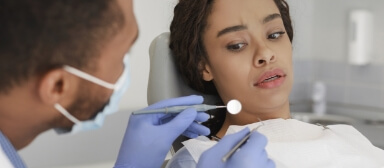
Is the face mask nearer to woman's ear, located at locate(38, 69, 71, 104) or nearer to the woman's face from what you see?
woman's ear, located at locate(38, 69, 71, 104)

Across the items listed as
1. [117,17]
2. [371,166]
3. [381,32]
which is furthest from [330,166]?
[381,32]

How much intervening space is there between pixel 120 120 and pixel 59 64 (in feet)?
5.34

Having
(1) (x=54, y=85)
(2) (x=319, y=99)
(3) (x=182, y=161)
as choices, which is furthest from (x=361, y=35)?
(1) (x=54, y=85)

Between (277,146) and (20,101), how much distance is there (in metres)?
0.90

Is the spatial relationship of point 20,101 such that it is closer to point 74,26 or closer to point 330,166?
point 74,26

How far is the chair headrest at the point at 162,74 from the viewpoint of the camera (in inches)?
67.1

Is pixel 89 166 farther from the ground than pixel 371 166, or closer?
closer

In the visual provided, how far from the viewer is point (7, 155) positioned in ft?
2.84

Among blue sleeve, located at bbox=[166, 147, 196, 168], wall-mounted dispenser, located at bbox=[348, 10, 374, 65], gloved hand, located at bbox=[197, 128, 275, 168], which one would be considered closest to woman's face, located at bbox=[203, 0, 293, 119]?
blue sleeve, located at bbox=[166, 147, 196, 168]

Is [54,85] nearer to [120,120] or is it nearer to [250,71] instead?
[250,71]

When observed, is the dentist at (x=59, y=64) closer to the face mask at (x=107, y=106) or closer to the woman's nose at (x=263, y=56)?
the face mask at (x=107, y=106)

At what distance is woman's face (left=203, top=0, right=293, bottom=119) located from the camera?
1625mm

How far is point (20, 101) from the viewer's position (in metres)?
0.76

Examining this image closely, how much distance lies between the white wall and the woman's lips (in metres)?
0.70
